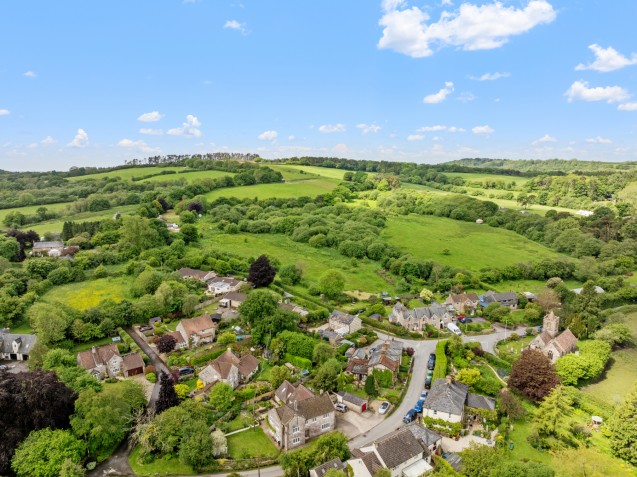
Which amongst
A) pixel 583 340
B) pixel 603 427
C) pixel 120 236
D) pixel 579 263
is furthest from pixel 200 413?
pixel 579 263

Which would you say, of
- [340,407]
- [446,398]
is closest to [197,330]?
[340,407]

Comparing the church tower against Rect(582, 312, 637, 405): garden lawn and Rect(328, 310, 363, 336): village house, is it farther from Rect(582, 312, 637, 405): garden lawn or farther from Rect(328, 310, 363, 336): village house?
Rect(328, 310, 363, 336): village house

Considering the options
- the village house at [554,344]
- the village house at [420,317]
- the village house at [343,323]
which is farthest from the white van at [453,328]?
the village house at [343,323]

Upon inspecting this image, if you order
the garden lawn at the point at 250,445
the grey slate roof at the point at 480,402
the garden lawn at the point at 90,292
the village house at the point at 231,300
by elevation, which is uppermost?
the garden lawn at the point at 90,292

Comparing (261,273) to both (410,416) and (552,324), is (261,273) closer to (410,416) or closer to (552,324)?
(410,416)

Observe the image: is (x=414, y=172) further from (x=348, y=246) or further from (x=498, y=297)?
(x=498, y=297)

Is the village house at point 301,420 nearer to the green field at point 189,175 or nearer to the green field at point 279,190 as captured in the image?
the green field at point 279,190
